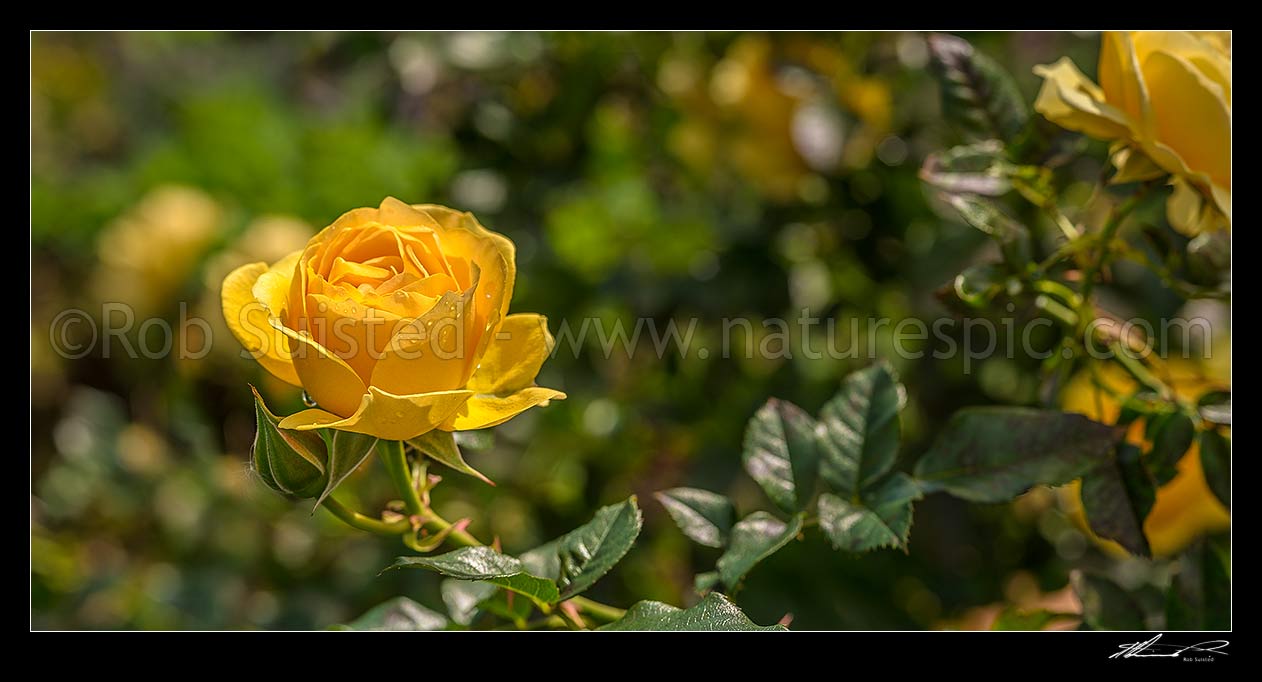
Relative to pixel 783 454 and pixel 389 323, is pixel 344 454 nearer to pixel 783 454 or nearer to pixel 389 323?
pixel 389 323

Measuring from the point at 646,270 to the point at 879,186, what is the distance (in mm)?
247

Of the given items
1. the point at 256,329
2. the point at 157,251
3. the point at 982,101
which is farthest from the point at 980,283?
the point at 157,251

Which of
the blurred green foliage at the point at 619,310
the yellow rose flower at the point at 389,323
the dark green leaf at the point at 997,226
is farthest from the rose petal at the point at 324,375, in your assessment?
the blurred green foliage at the point at 619,310

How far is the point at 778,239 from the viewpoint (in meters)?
1.00

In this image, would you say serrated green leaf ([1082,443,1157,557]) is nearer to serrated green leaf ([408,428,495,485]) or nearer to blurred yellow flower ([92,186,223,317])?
serrated green leaf ([408,428,495,485])

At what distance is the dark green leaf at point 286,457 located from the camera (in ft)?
1.30

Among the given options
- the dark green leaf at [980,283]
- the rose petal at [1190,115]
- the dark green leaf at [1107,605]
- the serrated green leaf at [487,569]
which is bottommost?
the dark green leaf at [1107,605]

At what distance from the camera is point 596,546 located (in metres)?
0.45

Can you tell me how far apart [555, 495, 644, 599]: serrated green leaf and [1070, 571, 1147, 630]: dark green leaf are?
28 cm

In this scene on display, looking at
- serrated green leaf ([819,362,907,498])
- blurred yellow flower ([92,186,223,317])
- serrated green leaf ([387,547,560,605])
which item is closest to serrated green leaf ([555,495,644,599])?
serrated green leaf ([387,547,560,605])

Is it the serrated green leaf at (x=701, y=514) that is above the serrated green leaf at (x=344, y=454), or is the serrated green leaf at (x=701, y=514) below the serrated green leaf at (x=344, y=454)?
below

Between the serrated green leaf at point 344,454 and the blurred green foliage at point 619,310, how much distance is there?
0.42 m

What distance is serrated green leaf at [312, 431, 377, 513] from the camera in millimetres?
407

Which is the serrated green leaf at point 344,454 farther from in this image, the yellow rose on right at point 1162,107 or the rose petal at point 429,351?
the yellow rose on right at point 1162,107
